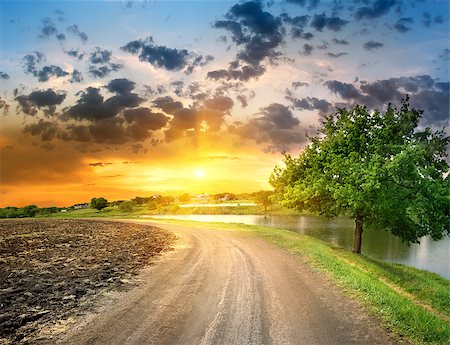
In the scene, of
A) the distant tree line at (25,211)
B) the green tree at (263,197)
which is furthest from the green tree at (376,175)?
the distant tree line at (25,211)

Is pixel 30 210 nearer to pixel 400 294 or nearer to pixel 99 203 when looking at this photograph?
pixel 99 203

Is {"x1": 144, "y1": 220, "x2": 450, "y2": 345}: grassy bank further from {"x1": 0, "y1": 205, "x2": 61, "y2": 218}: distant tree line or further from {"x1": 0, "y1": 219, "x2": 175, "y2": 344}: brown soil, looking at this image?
{"x1": 0, "y1": 205, "x2": 61, "y2": 218}: distant tree line

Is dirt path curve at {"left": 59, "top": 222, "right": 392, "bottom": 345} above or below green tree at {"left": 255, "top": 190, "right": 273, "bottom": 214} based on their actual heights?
below

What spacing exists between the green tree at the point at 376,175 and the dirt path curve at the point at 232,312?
11157mm

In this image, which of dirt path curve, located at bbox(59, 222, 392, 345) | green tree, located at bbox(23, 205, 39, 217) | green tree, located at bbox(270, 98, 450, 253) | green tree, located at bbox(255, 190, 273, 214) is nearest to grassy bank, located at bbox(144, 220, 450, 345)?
dirt path curve, located at bbox(59, 222, 392, 345)

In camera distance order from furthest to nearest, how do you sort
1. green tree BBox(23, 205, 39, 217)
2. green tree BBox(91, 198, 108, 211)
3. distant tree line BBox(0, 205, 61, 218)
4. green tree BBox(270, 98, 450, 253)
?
green tree BBox(91, 198, 108, 211) < green tree BBox(23, 205, 39, 217) < distant tree line BBox(0, 205, 61, 218) < green tree BBox(270, 98, 450, 253)

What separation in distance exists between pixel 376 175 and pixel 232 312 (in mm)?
18142

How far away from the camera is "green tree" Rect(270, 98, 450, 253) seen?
25156mm

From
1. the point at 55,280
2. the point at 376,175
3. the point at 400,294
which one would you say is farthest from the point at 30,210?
the point at 400,294

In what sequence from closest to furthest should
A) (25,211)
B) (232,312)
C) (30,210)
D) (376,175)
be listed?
(232,312), (376,175), (25,211), (30,210)

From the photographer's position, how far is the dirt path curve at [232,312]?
973 cm

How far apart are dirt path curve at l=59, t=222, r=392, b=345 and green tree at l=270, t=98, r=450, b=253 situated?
11157mm

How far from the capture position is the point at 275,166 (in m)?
37.1

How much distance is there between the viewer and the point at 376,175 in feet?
82.8
